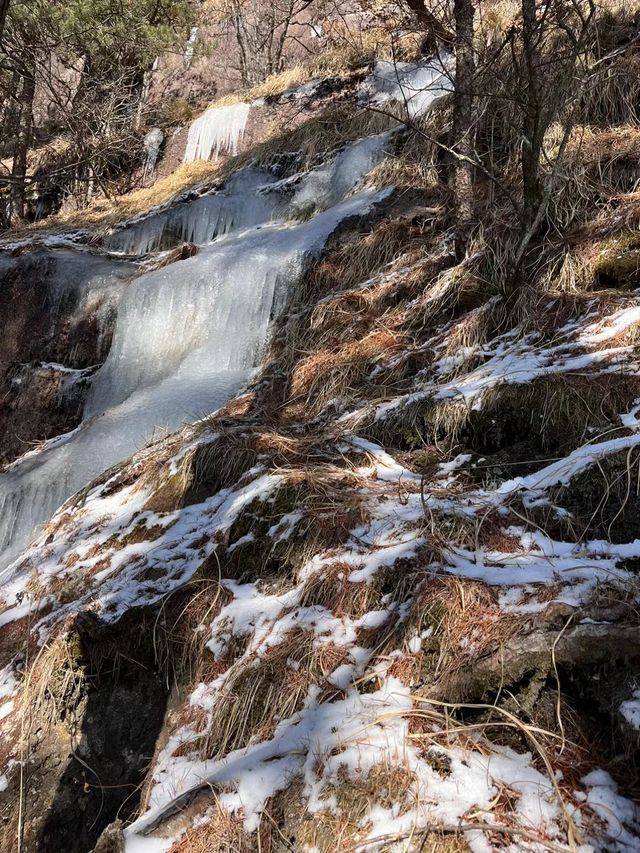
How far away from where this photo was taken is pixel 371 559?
1.89 metres

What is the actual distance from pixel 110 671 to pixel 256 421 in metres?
1.60

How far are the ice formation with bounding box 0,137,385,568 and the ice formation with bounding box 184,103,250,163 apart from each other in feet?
14.8

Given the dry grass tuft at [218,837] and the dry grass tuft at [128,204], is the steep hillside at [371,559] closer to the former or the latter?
the dry grass tuft at [218,837]

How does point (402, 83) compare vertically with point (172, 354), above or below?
above

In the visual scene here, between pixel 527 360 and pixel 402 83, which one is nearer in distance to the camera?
pixel 527 360

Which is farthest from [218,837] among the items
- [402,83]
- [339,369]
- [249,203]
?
[402,83]

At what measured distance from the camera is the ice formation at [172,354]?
4.29 m

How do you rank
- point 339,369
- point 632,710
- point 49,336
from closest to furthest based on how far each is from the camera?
1. point 632,710
2. point 339,369
3. point 49,336

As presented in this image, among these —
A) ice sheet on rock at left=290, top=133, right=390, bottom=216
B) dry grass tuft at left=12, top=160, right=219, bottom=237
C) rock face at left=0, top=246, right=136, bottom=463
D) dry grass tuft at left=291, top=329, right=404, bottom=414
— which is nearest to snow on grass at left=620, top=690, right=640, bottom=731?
dry grass tuft at left=291, top=329, right=404, bottom=414

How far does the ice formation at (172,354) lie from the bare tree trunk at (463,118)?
1526mm

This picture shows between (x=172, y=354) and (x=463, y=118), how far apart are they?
3.15 m

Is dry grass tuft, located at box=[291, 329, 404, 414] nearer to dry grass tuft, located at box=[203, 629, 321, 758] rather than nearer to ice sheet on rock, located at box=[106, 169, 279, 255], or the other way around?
dry grass tuft, located at box=[203, 629, 321, 758]

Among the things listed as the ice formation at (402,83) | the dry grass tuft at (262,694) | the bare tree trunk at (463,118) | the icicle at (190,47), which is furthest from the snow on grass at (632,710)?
the icicle at (190,47)

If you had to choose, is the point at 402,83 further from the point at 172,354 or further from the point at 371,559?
the point at 371,559
